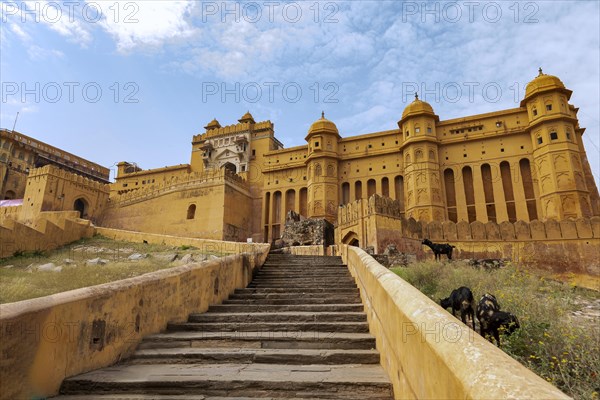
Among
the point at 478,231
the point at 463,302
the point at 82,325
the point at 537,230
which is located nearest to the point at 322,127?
the point at 478,231

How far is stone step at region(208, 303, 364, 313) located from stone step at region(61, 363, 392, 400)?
2375mm

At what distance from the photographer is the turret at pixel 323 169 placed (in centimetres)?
3344

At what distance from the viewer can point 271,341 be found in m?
4.73

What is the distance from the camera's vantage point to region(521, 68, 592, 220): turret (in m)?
25.7

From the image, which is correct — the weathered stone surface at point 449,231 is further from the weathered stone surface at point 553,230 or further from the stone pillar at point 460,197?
the stone pillar at point 460,197

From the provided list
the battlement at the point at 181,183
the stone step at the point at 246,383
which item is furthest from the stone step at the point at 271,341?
the battlement at the point at 181,183

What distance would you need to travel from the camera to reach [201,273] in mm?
6570

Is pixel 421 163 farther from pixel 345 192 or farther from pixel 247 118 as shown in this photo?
pixel 247 118

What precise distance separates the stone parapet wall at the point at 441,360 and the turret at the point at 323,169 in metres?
29.8

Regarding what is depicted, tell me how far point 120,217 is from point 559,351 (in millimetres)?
37138

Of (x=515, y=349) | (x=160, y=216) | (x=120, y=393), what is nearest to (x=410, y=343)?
(x=120, y=393)

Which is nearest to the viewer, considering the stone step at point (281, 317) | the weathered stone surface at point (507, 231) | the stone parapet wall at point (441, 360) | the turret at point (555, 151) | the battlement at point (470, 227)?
the stone parapet wall at point (441, 360)

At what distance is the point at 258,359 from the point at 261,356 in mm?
49

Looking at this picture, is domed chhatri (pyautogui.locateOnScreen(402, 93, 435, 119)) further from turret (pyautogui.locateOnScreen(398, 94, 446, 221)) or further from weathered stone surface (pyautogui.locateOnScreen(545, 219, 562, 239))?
weathered stone surface (pyautogui.locateOnScreen(545, 219, 562, 239))
